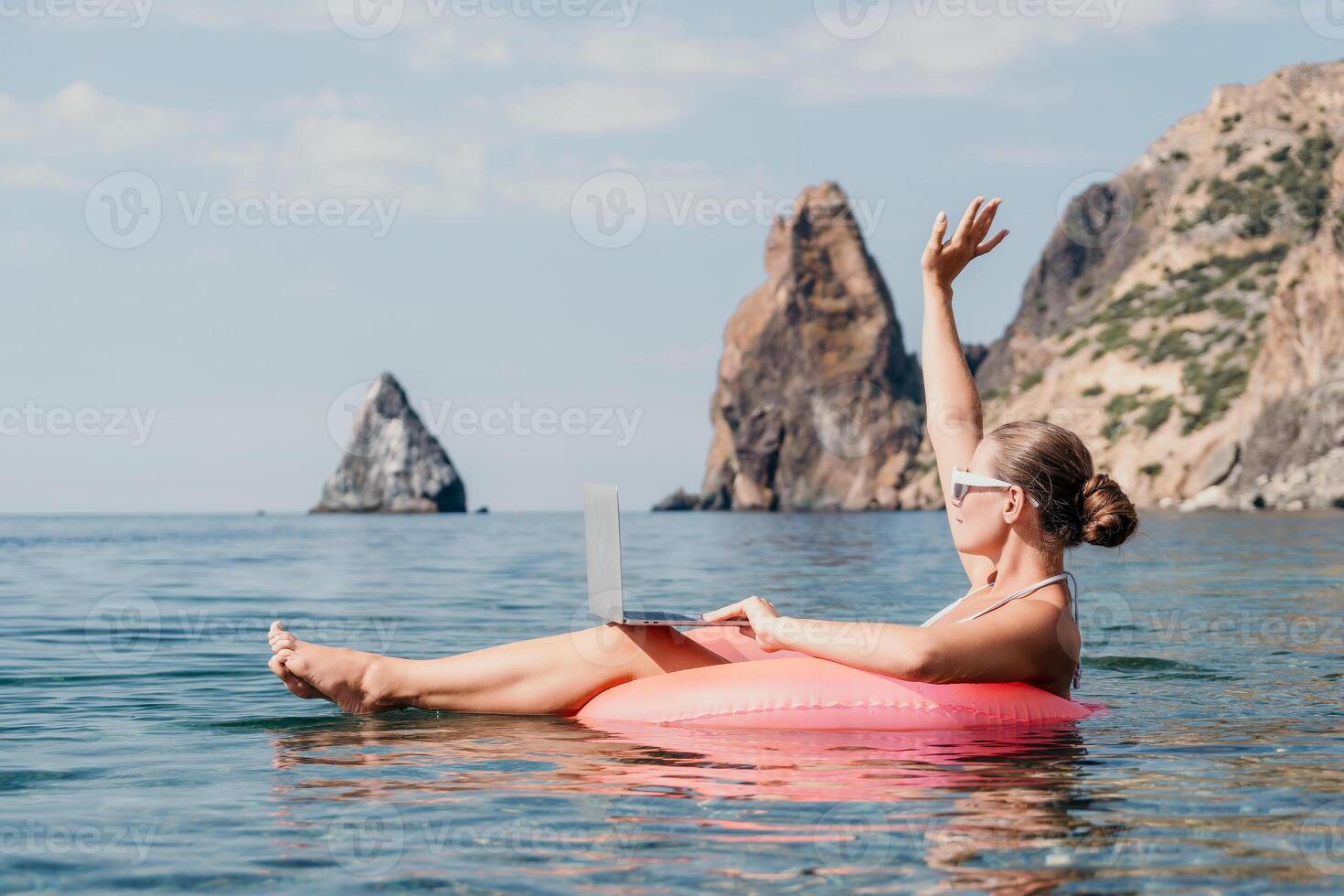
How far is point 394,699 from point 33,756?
138 centimetres

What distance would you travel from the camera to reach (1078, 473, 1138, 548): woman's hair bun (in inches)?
186

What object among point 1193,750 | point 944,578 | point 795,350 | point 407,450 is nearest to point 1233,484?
point 944,578

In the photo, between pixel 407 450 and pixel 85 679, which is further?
pixel 407 450

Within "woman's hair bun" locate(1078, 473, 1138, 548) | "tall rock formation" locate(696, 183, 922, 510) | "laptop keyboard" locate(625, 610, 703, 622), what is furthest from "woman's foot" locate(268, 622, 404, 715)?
"tall rock formation" locate(696, 183, 922, 510)

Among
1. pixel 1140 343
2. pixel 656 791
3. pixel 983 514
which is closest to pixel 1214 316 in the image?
pixel 1140 343

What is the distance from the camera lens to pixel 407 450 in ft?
487

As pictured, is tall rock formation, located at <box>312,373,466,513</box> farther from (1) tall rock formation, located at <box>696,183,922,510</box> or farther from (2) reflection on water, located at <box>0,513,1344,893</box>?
(2) reflection on water, located at <box>0,513,1344,893</box>

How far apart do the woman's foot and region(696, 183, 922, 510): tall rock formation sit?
4769 inches

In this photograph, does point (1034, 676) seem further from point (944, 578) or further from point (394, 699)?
point (944, 578)

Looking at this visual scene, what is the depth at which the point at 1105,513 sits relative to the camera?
4727mm

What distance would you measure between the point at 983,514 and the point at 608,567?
4.70 ft

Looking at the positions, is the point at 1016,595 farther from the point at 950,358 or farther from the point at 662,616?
the point at 662,616

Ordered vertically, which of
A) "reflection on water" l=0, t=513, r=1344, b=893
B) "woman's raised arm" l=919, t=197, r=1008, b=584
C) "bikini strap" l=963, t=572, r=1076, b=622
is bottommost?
"reflection on water" l=0, t=513, r=1344, b=893

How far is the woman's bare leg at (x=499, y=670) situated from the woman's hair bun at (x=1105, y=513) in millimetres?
1734
